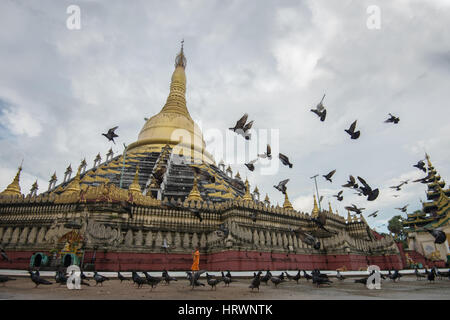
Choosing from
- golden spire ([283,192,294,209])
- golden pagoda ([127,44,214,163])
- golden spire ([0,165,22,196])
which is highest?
golden pagoda ([127,44,214,163])

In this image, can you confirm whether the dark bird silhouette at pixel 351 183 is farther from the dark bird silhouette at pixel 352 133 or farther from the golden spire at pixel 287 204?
the golden spire at pixel 287 204

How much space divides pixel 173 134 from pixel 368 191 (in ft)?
113

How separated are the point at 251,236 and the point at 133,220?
7612 millimetres

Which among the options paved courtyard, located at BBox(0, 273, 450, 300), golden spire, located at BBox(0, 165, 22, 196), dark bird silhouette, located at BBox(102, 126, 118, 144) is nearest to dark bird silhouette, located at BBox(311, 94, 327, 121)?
paved courtyard, located at BBox(0, 273, 450, 300)

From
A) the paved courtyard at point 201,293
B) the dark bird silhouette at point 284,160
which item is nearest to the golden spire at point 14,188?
the paved courtyard at point 201,293

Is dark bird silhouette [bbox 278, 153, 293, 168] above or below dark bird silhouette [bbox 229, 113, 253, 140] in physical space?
below

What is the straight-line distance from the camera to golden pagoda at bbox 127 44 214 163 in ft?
136

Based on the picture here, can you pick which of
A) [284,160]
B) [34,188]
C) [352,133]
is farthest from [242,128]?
[34,188]

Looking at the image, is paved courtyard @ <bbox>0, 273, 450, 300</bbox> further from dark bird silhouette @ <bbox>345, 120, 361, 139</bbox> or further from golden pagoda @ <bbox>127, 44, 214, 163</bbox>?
golden pagoda @ <bbox>127, 44, 214, 163</bbox>

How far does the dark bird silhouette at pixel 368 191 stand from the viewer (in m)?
11.1

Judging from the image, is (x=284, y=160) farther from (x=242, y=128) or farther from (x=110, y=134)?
(x=110, y=134)

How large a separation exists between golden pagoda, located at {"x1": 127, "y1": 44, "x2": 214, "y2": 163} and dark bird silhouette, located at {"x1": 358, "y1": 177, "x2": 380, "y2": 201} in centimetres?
3072
